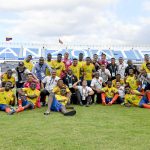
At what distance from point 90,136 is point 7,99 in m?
4.65

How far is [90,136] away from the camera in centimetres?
628

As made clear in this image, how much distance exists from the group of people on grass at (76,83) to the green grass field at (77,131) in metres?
1.09

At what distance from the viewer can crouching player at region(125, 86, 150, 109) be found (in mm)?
11133

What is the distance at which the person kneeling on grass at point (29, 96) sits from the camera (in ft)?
33.6

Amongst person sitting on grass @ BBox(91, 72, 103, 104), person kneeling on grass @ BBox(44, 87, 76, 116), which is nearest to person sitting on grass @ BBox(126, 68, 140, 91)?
person sitting on grass @ BBox(91, 72, 103, 104)

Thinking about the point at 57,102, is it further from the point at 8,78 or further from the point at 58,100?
the point at 8,78

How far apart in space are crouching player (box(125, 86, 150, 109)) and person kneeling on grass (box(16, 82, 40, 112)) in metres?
3.04

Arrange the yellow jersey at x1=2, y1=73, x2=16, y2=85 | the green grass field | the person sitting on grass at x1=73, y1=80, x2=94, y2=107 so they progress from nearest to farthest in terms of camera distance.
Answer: the green grass field < the yellow jersey at x1=2, y1=73, x2=16, y2=85 < the person sitting on grass at x1=73, y1=80, x2=94, y2=107

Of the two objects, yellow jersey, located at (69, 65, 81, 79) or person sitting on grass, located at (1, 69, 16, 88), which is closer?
person sitting on grass, located at (1, 69, 16, 88)

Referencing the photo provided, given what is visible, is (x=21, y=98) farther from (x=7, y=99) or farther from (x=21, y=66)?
(x=21, y=66)

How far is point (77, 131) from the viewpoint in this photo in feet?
22.2

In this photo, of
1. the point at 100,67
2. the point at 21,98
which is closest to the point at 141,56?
the point at 100,67

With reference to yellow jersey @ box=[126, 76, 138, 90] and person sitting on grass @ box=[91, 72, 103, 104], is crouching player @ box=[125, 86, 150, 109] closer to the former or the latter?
yellow jersey @ box=[126, 76, 138, 90]

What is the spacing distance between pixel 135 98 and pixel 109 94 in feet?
3.31
